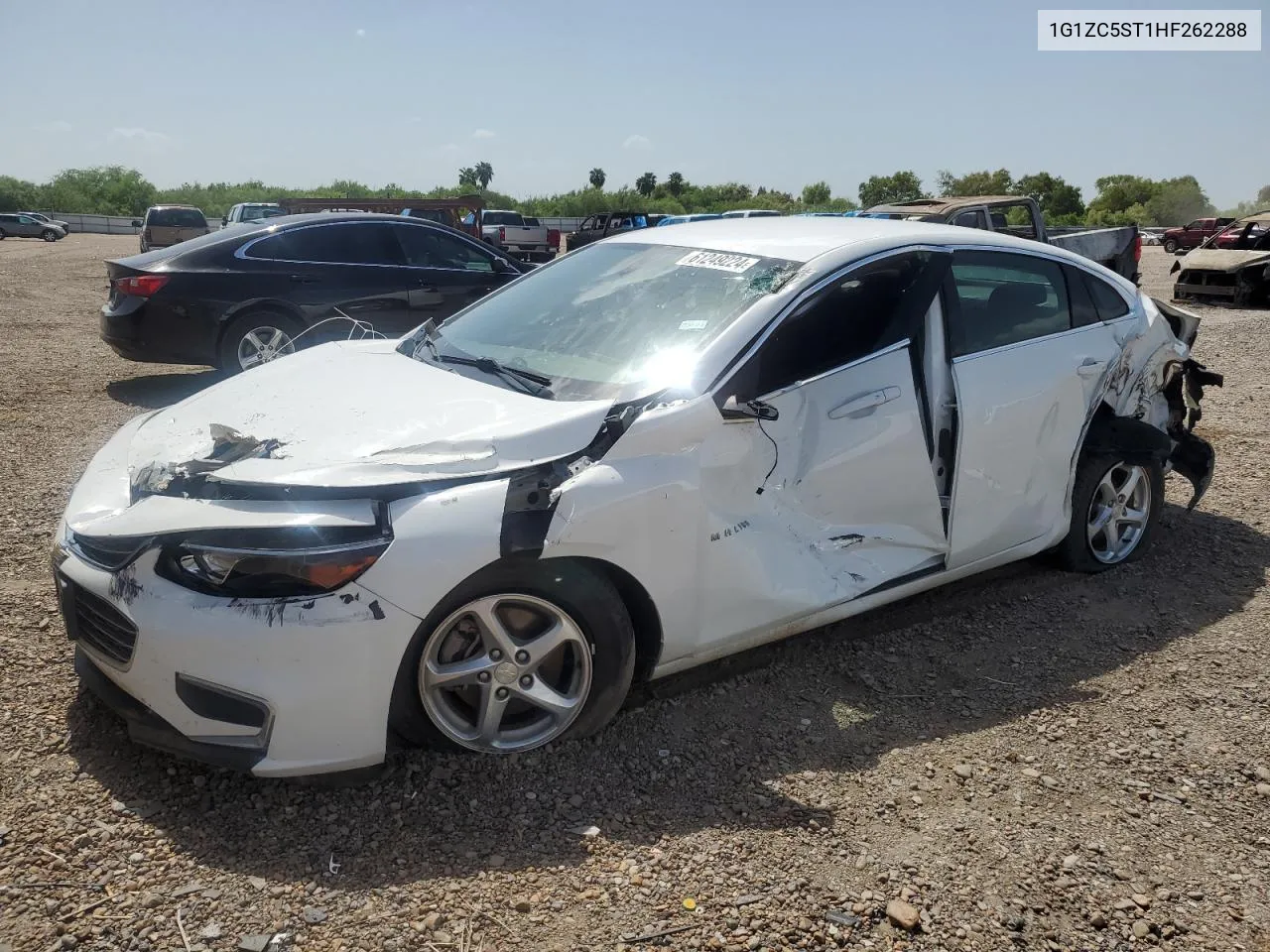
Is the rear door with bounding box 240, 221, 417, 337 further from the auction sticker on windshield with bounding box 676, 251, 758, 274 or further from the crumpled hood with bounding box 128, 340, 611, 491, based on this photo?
the auction sticker on windshield with bounding box 676, 251, 758, 274

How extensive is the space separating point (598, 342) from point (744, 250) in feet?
2.27

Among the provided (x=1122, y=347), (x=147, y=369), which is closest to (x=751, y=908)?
(x=1122, y=347)

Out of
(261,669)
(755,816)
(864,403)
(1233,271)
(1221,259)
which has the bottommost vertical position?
(755,816)

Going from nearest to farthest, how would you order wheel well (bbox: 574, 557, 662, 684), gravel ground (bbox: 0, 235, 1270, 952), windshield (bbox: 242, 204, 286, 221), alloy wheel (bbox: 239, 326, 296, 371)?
gravel ground (bbox: 0, 235, 1270, 952) → wheel well (bbox: 574, 557, 662, 684) → alloy wheel (bbox: 239, 326, 296, 371) → windshield (bbox: 242, 204, 286, 221)

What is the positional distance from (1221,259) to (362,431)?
706 inches

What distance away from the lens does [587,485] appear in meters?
2.85

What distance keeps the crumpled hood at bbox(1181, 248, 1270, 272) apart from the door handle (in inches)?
623

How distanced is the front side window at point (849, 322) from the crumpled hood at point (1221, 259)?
15485mm

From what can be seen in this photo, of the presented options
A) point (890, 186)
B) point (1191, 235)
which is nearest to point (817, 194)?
point (890, 186)

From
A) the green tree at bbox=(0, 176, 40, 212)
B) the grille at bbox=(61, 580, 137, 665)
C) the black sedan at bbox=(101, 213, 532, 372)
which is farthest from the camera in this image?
the green tree at bbox=(0, 176, 40, 212)

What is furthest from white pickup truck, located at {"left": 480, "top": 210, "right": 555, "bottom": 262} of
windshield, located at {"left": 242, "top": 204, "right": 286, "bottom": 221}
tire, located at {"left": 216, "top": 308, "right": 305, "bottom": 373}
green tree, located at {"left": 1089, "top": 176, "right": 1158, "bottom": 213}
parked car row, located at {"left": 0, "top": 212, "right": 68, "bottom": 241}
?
green tree, located at {"left": 1089, "top": 176, "right": 1158, "bottom": 213}

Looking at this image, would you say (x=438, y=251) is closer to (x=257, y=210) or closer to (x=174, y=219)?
(x=257, y=210)

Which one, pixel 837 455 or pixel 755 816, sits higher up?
pixel 837 455

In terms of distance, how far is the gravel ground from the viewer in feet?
7.77
